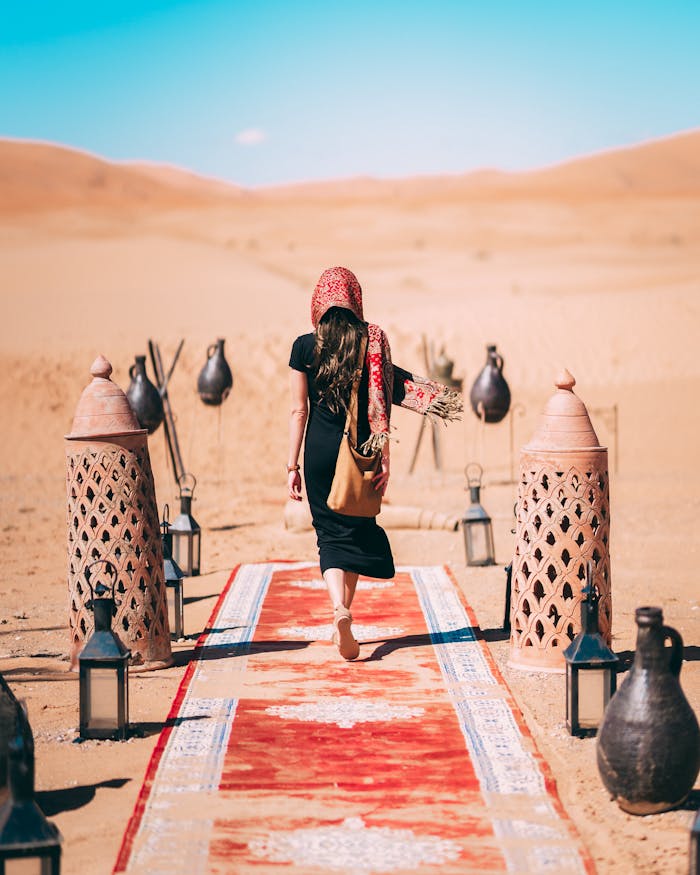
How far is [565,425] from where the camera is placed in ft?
18.6

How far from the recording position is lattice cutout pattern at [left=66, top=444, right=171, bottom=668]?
18.4ft

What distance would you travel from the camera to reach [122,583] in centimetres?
560

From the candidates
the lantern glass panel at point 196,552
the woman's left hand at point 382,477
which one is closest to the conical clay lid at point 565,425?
the woman's left hand at point 382,477

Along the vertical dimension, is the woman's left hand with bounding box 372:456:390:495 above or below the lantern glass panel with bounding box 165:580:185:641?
above

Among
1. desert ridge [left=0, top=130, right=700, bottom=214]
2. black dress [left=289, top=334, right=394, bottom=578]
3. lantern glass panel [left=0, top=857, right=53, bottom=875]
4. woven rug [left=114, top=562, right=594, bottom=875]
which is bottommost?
woven rug [left=114, top=562, right=594, bottom=875]

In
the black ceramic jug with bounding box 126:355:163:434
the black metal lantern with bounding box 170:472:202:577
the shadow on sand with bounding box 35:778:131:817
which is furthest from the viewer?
the black ceramic jug with bounding box 126:355:163:434

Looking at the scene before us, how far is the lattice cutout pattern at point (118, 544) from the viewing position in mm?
5598

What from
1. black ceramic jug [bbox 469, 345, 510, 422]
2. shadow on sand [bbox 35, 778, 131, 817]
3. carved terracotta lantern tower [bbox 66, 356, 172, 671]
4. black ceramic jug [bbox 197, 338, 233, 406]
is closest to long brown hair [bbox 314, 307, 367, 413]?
carved terracotta lantern tower [bbox 66, 356, 172, 671]

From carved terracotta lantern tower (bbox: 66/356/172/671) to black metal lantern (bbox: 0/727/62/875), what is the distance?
252 cm

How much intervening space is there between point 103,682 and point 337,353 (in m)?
1.81

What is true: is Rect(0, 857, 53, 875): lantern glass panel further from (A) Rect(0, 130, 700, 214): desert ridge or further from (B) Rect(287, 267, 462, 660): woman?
(A) Rect(0, 130, 700, 214): desert ridge

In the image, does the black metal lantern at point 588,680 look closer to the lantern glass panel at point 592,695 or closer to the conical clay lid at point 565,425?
the lantern glass panel at point 592,695

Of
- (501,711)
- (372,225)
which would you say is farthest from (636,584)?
(372,225)

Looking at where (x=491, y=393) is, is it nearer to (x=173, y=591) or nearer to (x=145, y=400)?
(x=145, y=400)
